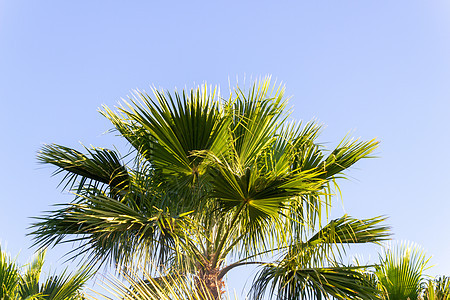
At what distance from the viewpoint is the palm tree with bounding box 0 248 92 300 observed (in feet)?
16.0

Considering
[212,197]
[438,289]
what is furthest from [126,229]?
[438,289]

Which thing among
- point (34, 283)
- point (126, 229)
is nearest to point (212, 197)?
point (126, 229)

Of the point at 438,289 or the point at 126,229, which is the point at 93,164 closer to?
the point at 126,229

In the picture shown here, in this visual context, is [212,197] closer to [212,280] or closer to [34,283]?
[212,280]

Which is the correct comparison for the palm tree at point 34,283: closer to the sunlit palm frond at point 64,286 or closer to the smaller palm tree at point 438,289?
the sunlit palm frond at point 64,286

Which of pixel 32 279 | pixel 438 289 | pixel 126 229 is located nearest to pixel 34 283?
pixel 32 279

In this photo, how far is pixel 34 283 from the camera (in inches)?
220

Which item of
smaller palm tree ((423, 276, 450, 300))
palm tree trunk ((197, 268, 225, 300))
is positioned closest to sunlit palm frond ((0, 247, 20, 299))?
palm tree trunk ((197, 268, 225, 300))

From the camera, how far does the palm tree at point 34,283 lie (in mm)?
4875

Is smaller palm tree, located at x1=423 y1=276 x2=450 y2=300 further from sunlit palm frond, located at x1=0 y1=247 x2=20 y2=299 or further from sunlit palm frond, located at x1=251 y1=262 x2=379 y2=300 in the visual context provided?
sunlit palm frond, located at x1=0 y1=247 x2=20 y2=299

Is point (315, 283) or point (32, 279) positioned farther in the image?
point (32, 279)

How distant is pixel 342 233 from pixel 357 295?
678mm

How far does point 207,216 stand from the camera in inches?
189

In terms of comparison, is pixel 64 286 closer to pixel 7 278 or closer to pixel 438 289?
pixel 7 278
